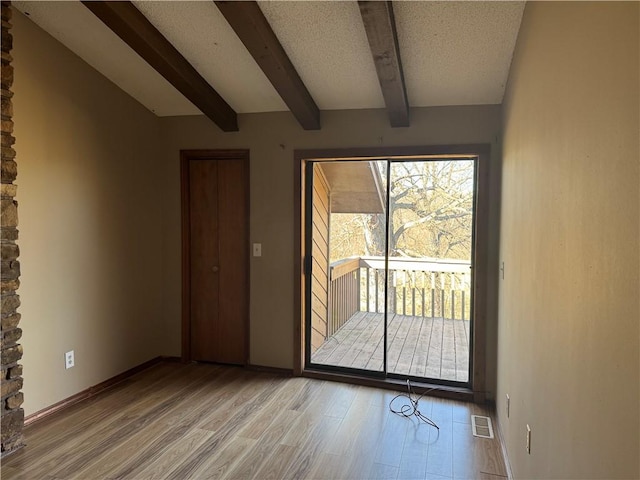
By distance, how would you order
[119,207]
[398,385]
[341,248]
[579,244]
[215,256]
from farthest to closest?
[341,248] → [215,256] → [119,207] → [398,385] → [579,244]

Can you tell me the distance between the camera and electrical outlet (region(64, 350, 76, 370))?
2.94 m

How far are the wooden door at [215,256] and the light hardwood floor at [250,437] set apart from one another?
1.74 ft

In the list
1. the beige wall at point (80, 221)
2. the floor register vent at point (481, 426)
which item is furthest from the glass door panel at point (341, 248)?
the beige wall at point (80, 221)

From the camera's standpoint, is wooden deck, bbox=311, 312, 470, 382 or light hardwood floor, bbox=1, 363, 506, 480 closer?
light hardwood floor, bbox=1, 363, 506, 480

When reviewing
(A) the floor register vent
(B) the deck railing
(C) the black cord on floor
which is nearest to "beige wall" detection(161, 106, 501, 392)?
(B) the deck railing

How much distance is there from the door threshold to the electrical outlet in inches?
70.1

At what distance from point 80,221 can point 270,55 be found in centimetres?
186

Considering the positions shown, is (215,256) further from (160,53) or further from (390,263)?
(160,53)

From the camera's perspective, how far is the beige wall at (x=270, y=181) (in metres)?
3.32

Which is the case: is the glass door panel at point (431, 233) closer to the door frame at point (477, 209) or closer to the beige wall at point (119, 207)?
the door frame at point (477, 209)

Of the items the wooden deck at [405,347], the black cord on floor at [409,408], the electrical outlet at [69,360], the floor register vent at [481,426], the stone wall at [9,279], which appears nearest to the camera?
the stone wall at [9,279]

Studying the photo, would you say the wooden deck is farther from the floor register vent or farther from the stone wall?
the stone wall

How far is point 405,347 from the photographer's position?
13.3 feet

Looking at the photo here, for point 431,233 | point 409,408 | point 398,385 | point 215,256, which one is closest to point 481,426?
point 409,408
